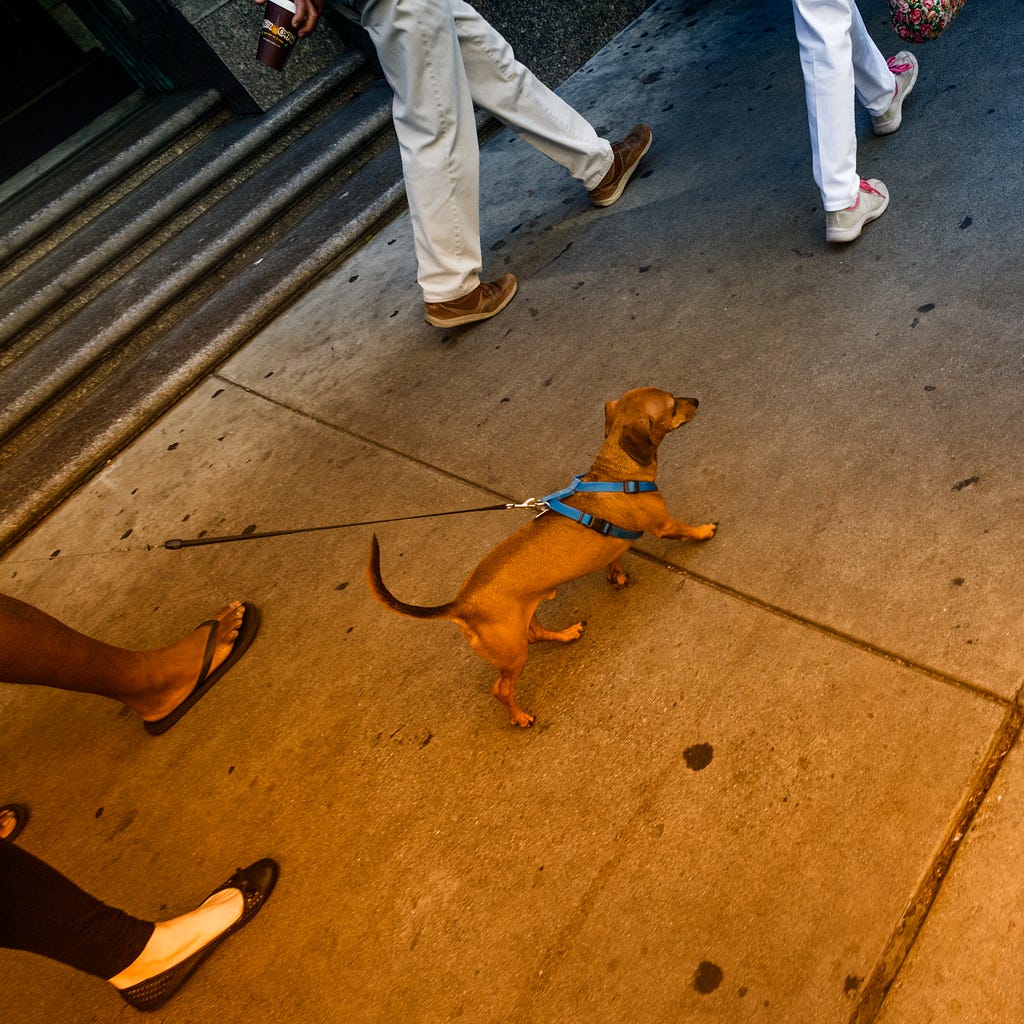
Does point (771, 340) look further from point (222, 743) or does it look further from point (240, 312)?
point (240, 312)

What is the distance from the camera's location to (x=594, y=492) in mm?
2412

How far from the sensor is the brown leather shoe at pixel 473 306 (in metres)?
3.95

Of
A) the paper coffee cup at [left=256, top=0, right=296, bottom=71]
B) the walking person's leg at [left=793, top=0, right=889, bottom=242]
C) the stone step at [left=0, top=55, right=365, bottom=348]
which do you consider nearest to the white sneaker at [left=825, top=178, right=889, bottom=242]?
the walking person's leg at [left=793, top=0, right=889, bottom=242]

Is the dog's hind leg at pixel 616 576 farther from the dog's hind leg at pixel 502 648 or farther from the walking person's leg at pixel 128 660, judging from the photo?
the walking person's leg at pixel 128 660

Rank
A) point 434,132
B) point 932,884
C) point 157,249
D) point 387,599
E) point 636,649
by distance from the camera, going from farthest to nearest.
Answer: point 157,249 → point 434,132 → point 636,649 → point 387,599 → point 932,884

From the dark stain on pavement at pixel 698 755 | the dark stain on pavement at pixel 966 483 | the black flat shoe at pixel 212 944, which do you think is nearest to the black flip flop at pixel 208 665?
the black flat shoe at pixel 212 944

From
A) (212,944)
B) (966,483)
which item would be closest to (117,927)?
(212,944)

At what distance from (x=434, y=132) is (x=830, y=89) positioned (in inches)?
64.5

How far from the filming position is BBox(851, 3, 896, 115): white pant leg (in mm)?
3461

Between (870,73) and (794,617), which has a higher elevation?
(870,73)

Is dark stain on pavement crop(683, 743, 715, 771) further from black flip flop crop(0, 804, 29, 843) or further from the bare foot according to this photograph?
black flip flop crop(0, 804, 29, 843)

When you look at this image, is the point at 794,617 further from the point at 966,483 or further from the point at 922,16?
the point at 922,16

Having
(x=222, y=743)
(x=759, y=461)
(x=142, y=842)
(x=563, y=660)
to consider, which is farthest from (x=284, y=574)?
(x=759, y=461)

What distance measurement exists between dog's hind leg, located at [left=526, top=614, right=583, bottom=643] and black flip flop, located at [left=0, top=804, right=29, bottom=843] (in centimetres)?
180
